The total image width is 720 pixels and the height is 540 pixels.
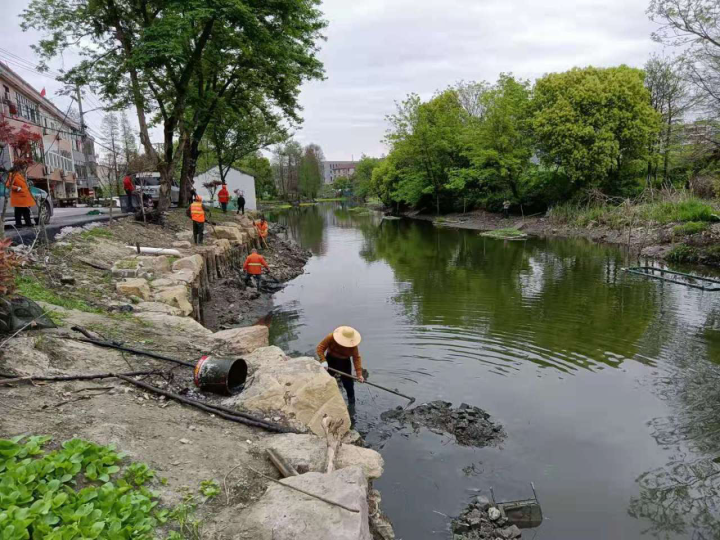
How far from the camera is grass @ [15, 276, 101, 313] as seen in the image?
7488mm

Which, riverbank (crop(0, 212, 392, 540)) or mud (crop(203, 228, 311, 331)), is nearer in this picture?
riverbank (crop(0, 212, 392, 540))

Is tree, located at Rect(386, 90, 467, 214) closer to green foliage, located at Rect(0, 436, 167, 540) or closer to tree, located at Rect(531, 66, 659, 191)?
tree, located at Rect(531, 66, 659, 191)

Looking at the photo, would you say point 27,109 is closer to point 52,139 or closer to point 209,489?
point 52,139

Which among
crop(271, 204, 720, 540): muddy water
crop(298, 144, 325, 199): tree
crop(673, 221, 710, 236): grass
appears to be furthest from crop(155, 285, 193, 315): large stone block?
crop(298, 144, 325, 199): tree

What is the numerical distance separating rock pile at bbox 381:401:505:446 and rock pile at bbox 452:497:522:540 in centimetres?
160

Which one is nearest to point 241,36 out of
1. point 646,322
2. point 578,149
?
point 646,322

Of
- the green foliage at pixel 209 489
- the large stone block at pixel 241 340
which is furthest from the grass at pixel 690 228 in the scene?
the green foliage at pixel 209 489

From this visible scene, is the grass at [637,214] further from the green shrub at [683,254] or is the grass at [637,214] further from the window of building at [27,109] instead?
the window of building at [27,109]

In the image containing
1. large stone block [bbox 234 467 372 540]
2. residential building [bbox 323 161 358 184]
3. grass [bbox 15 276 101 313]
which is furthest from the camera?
residential building [bbox 323 161 358 184]

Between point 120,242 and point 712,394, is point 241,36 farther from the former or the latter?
point 712,394

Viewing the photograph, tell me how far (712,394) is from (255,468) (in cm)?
843

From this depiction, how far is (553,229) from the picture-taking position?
34531 millimetres

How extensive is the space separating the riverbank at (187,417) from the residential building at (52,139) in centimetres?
2400

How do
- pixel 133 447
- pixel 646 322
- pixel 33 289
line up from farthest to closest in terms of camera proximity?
1. pixel 646 322
2. pixel 33 289
3. pixel 133 447
